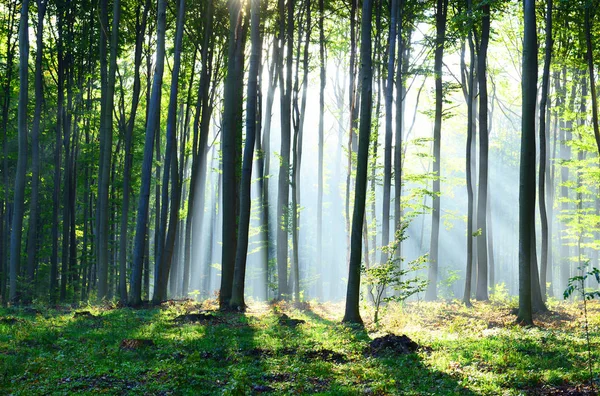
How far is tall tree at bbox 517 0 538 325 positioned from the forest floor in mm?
1055

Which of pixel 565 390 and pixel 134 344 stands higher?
pixel 565 390

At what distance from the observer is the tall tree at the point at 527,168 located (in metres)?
13.4

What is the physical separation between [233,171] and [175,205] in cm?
453

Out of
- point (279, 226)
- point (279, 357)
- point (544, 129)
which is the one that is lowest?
point (279, 357)

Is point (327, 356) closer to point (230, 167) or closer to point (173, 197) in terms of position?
point (230, 167)

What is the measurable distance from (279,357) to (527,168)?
25.9 feet

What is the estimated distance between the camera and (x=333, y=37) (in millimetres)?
30031

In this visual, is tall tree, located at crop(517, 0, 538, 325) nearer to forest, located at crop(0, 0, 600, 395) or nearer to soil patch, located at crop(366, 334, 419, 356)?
forest, located at crop(0, 0, 600, 395)

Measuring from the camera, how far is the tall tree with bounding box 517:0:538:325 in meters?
13.4

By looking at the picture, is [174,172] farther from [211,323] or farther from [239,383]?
[239,383]

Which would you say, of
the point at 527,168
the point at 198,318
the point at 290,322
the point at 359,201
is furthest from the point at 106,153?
the point at 527,168

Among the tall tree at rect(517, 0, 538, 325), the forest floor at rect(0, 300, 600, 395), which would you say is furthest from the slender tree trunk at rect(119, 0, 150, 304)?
the tall tree at rect(517, 0, 538, 325)

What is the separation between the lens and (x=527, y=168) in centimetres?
1353

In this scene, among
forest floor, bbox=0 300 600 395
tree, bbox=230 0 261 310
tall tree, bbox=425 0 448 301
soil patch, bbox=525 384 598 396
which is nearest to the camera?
soil patch, bbox=525 384 598 396
